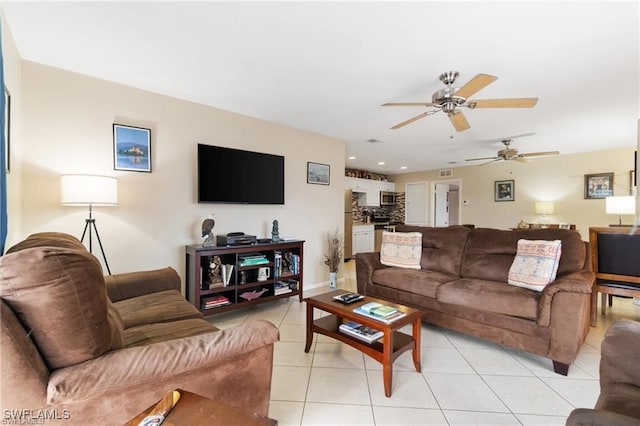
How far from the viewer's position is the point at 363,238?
6.62 meters

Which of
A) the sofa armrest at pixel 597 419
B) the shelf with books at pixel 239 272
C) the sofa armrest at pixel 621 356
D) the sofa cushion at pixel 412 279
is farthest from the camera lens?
the shelf with books at pixel 239 272

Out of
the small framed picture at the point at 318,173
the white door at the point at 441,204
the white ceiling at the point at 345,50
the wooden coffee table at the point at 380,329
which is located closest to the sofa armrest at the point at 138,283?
the wooden coffee table at the point at 380,329

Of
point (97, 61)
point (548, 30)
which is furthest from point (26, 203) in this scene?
point (548, 30)

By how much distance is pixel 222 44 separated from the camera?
6.49ft

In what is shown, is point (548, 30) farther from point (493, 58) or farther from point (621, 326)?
point (621, 326)

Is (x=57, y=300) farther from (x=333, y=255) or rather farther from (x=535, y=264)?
(x=333, y=255)

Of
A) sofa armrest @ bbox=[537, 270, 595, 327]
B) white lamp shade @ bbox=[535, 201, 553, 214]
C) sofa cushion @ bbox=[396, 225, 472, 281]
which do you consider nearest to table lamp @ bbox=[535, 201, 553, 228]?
white lamp shade @ bbox=[535, 201, 553, 214]

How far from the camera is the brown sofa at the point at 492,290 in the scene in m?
1.98

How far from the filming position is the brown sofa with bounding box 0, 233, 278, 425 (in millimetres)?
869

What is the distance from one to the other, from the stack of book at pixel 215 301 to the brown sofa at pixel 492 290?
1.47m

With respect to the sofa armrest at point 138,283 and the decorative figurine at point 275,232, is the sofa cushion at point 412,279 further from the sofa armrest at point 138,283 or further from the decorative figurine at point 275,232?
the sofa armrest at point 138,283

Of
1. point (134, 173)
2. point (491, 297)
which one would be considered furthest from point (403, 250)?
point (134, 173)

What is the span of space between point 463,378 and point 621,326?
0.99 m

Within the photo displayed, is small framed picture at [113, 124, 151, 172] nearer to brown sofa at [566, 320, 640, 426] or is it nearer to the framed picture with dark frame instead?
brown sofa at [566, 320, 640, 426]
